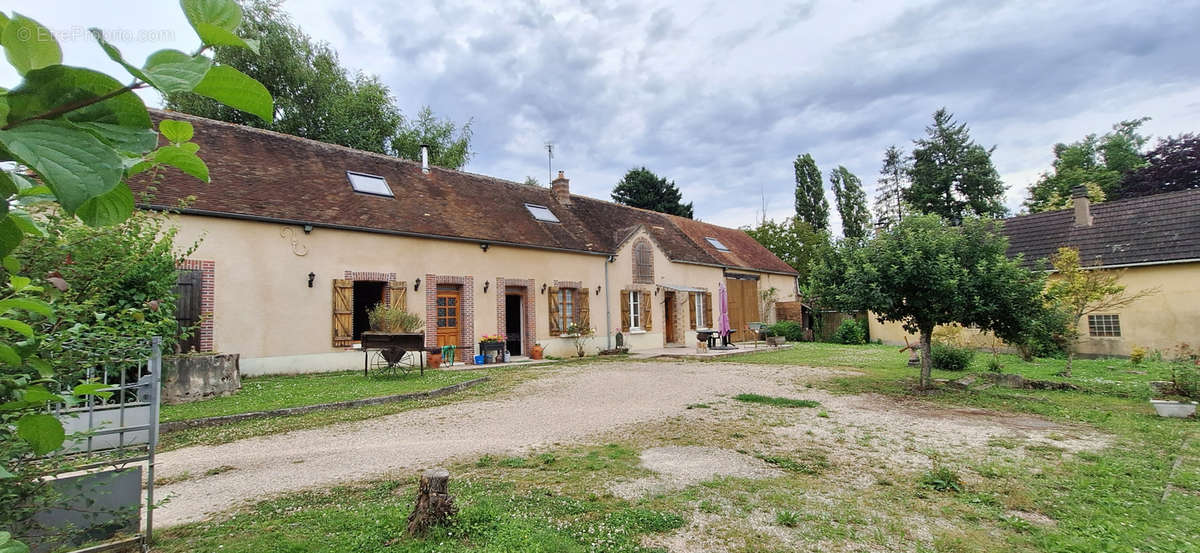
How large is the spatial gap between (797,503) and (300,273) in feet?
36.7

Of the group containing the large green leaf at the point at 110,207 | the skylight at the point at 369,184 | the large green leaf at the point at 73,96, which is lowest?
the large green leaf at the point at 110,207

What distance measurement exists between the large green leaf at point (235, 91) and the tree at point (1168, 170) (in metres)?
39.8

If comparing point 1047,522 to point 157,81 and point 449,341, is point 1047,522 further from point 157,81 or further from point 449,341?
point 449,341

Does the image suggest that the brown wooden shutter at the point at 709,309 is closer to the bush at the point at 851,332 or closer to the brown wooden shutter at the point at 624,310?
the brown wooden shutter at the point at 624,310

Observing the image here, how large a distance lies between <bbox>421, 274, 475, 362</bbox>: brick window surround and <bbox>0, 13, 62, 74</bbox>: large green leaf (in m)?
13.5

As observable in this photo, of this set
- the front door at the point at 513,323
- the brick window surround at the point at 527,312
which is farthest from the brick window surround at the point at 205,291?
the front door at the point at 513,323

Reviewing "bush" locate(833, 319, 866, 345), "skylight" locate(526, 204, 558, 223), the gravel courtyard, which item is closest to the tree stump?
the gravel courtyard

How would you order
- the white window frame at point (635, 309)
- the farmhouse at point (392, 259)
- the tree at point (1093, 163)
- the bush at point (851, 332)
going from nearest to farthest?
the farmhouse at point (392, 259)
the white window frame at point (635, 309)
the bush at point (851, 332)
the tree at point (1093, 163)

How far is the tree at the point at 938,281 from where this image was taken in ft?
27.9

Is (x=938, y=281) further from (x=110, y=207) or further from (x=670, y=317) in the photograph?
(x=670, y=317)

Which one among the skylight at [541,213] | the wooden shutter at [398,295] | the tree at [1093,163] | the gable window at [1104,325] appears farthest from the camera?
the tree at [1093,163]

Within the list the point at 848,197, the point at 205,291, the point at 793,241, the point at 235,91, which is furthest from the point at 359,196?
the point at 848,197

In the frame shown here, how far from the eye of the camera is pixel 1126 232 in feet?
55.0

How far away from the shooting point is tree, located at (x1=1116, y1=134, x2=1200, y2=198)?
26.8m
